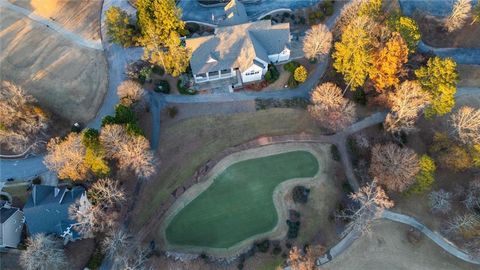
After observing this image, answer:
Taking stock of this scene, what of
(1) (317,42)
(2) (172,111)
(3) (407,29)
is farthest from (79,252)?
(3) (407,29)

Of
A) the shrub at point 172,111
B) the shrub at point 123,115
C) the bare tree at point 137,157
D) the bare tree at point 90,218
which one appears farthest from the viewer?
the shrub at point 172,111

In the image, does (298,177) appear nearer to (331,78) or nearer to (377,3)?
(331,78)

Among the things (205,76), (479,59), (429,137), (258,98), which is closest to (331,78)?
(258,98)

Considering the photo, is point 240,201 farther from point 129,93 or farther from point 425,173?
point 425,173

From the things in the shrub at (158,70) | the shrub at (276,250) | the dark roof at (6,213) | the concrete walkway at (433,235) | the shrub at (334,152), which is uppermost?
the shrub at (158,70)

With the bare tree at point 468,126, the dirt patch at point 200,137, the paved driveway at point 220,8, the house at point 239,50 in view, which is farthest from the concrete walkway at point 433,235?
the paved driveway at point 220,8

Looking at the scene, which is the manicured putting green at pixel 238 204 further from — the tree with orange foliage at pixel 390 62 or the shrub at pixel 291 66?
the tree with orange foliage at pixel 390 62

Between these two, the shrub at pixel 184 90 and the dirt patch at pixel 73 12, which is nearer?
the shrub at pixel 184 90
